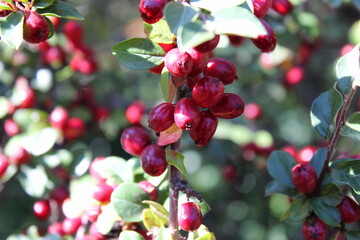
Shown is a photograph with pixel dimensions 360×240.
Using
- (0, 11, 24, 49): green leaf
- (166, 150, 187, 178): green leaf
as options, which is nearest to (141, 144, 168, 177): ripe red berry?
(166, 150, 187, 178): green leaf

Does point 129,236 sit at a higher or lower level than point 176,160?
lower

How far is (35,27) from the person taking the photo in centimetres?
106

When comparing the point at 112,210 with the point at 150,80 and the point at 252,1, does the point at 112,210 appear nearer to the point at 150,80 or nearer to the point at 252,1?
the point at 252,1

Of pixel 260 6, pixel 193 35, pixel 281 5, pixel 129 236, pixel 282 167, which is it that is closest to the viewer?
pixel 193 35

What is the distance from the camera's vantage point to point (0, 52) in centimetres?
209

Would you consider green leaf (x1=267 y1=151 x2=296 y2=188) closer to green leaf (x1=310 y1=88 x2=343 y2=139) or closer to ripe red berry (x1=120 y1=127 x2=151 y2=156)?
green leaf (x1=310 y1=88 x2=343 y2=139)

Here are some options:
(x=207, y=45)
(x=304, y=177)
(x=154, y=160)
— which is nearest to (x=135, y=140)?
(x=154, y=160)

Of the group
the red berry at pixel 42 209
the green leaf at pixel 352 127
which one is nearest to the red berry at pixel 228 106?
the green leaf at pixel 352 127

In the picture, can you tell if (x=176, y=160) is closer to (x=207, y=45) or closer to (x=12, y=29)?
(x=207, y=45)

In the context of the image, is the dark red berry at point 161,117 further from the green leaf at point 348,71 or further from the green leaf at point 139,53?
the green leaf at point 348,71

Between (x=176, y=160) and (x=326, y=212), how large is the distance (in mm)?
431

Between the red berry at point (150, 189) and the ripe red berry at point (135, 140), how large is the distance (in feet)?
0.44

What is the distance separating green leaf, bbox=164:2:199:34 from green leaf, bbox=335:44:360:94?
1.54ft

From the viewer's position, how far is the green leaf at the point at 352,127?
1116mm
